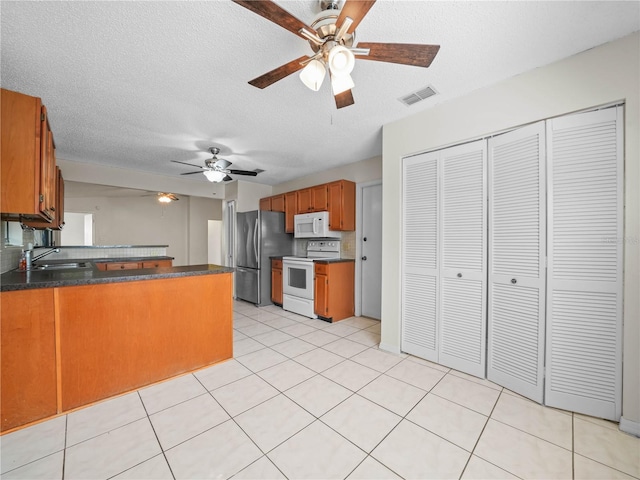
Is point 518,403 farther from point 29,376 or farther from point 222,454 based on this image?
point 29,376

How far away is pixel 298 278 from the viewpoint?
14.0 ft

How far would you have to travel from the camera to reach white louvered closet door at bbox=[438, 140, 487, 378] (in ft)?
7.24

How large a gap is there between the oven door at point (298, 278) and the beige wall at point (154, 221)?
13.7 ft

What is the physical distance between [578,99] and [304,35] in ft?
6.27

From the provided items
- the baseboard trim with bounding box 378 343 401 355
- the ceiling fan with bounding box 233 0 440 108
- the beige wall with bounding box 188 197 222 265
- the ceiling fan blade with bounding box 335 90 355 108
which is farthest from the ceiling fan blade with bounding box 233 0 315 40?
the beige wall with bounding box 188 197 222 265

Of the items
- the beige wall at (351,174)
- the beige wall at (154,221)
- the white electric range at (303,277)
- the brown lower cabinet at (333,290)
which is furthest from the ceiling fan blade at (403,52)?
the beige wall at (154,221)

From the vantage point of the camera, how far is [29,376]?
65.2 inches

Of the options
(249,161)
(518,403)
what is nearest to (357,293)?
(518,403)

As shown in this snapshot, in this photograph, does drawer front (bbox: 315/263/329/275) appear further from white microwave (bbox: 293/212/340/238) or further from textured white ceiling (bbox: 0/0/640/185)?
textured white ceiling (bbox: 0/0/640/185)

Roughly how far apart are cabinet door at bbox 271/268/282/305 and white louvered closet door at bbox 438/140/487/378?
289cm

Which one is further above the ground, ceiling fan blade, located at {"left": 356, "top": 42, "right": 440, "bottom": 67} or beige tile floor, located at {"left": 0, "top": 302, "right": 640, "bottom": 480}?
ceiling fan blade, located at {"left": 356, "top": 42, "right": 440, "bottom": 67}

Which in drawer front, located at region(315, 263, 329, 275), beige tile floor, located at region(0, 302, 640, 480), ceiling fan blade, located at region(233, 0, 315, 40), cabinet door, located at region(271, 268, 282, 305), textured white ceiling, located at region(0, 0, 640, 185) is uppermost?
textured white ceiling, located at region(0, 0, 640, 185)

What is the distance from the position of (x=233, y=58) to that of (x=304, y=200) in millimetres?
2879

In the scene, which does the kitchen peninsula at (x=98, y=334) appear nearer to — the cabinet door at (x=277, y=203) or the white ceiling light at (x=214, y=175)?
the white ceiling light at (x=214, y=175)
